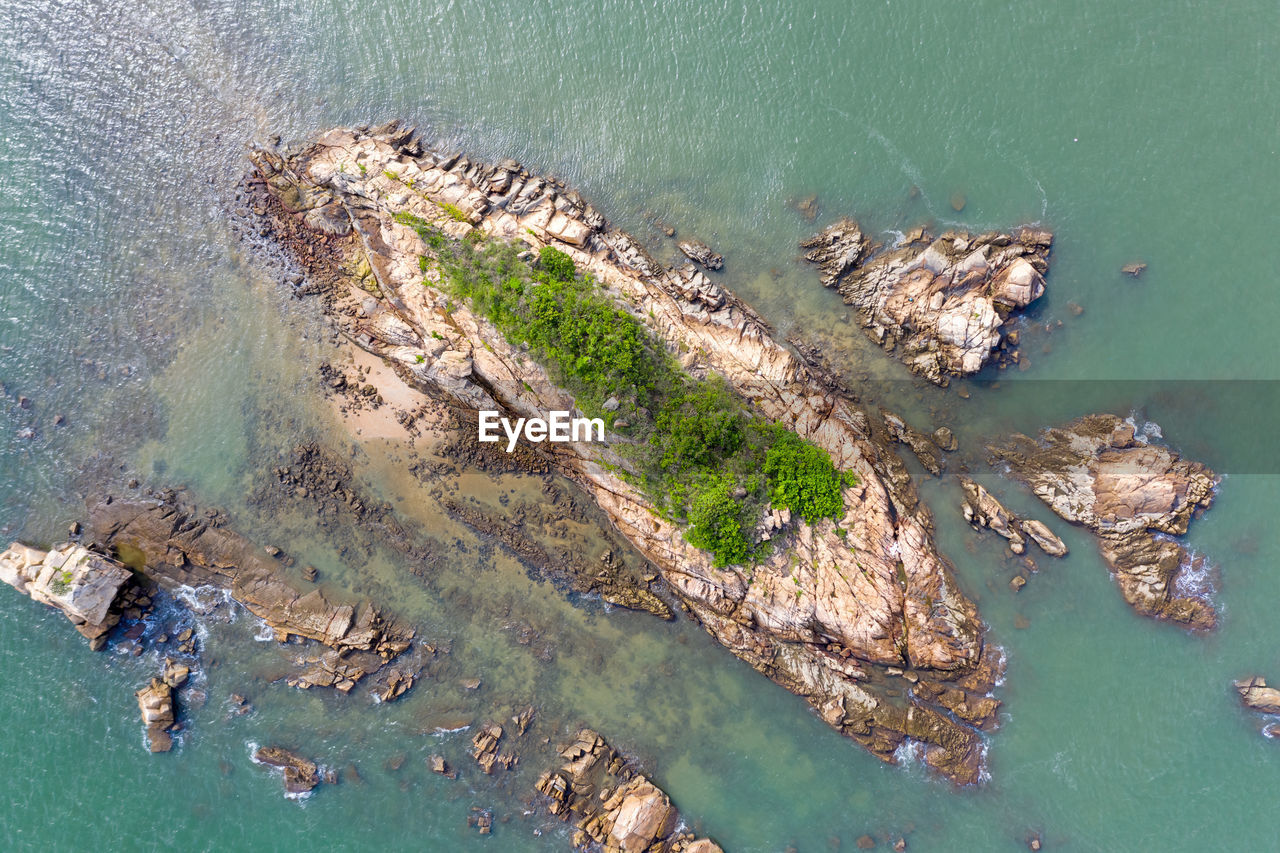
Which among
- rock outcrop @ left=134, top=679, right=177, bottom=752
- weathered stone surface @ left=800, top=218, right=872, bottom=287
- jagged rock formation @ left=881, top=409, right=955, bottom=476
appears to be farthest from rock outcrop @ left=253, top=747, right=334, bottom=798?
weathered stone surface @ left=800, top=218, right=872, bottom=287

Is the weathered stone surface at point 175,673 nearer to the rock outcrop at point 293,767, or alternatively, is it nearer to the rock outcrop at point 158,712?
the rock outcrop at point 158,712

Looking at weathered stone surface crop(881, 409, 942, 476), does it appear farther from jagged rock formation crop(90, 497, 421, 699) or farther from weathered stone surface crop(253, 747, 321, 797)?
weathered stone surface crop(253, 747, 321, 797)

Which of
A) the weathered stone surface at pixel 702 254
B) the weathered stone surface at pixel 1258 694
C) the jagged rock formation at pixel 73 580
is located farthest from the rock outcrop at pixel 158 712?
the weathered stone surface at pixel 1258 694

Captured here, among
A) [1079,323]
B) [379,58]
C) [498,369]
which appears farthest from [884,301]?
[379,58]

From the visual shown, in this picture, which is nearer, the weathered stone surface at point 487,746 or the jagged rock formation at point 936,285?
the jagged rock formation at point 936,285

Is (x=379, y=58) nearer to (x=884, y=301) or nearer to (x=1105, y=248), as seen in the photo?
(x=884, y=301)

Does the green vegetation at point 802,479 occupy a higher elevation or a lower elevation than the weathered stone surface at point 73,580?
higher

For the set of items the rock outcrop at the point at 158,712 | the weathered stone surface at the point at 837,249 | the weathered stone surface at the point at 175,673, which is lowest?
the rock outcrop at the point at 158,712

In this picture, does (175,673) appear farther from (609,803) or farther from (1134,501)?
(1134,501)
